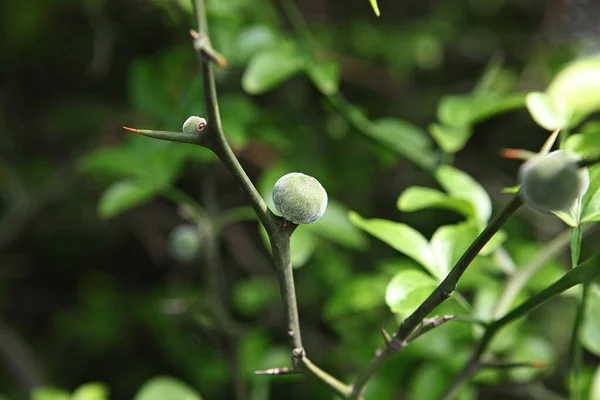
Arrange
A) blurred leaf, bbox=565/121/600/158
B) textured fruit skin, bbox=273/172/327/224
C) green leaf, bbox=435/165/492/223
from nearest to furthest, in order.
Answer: textured fruit skin, bbox=273/172/327/224 < blurred leaf, bbox=565/121/600/158 < green leaf, bbox=435/165/492/223

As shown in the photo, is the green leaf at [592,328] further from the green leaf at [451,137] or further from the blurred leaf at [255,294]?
the blurred leaf at [255,294]

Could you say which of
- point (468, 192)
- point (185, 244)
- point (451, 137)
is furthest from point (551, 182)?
point (185, 244)

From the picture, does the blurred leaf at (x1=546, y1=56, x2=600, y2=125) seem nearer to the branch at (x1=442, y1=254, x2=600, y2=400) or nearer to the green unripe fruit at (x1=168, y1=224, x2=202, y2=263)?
the branch at (x1=442, y1=254, x2=600, y2=400)

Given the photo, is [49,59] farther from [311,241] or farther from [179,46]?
[311,241]

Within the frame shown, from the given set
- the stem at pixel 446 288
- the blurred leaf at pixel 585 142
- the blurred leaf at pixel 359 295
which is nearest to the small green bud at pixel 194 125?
the stem at pixel 446 288

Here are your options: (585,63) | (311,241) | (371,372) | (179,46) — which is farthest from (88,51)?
(371,372)

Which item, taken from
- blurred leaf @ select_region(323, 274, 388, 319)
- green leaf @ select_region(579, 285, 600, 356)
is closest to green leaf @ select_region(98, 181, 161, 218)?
blurred leaf @ select_region(323, 274, 388, 319)
